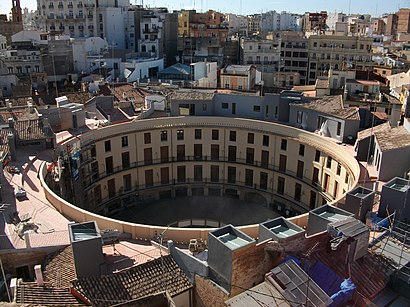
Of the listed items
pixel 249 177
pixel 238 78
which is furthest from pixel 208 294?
pixel 238 78

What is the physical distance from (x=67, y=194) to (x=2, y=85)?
1263 inches

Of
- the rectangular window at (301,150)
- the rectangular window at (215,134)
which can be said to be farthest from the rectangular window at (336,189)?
the rectangular window at (215,134)

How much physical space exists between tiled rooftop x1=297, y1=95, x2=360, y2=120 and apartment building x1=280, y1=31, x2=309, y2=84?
48625 mm

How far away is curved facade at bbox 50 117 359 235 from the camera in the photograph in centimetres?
4447

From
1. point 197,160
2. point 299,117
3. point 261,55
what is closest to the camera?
point 299,117

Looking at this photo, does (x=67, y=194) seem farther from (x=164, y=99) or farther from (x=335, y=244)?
(x=335, y=244)

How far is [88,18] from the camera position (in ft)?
307

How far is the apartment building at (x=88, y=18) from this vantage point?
92.9m

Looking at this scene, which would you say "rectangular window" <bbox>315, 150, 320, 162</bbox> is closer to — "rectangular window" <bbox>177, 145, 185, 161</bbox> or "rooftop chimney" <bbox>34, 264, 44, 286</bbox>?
"rectangular window" <bbox>177, 145, 185, 161</bbox>

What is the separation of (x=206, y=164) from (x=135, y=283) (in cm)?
3086

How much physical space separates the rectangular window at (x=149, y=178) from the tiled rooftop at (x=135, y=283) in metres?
27.6

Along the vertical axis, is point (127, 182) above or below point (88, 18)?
below

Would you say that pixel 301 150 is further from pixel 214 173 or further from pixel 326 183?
pixel 214 173

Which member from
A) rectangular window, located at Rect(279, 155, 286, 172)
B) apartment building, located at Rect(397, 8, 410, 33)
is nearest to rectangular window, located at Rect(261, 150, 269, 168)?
rectangular window, located at Rect(279, 155, 286, 172)
